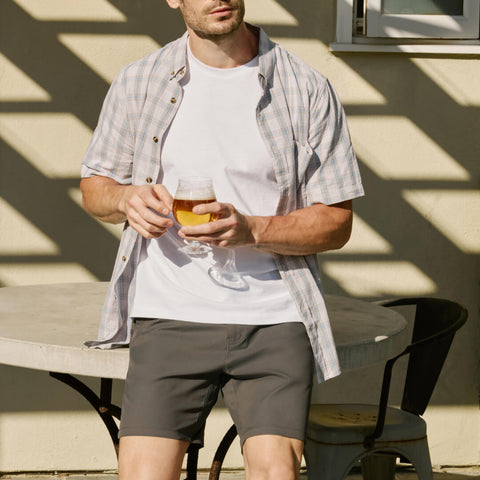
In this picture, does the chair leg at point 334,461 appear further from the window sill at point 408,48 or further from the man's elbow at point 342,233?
the window sill at point 408,48

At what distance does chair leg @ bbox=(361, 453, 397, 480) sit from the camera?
2.86 m

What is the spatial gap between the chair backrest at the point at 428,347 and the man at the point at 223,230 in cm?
76

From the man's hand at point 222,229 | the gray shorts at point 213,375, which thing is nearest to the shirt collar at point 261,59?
the man's hand at point 222,229

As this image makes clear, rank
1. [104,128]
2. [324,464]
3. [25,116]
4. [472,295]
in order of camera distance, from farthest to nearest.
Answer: [472,295] < [25,116] < [324,464] < [104,128]

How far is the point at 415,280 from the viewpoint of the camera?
4.05 meters

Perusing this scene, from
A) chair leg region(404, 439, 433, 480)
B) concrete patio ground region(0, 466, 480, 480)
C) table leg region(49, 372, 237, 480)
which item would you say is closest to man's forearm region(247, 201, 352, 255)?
table leg region(49, 372, 237, 480)

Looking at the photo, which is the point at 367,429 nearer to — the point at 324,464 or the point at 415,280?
the point at 324,464

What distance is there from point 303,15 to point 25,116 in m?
1.38

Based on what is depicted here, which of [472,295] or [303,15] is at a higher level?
[303,15]

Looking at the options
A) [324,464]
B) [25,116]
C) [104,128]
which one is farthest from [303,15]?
[324,464]

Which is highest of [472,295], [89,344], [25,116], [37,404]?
[25,116]

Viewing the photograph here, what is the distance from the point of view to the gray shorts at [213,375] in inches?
74.7

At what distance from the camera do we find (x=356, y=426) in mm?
2594

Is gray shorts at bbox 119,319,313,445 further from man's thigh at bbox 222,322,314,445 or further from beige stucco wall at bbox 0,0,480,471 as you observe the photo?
beige stucco wall at bbox 0,0,480,471
